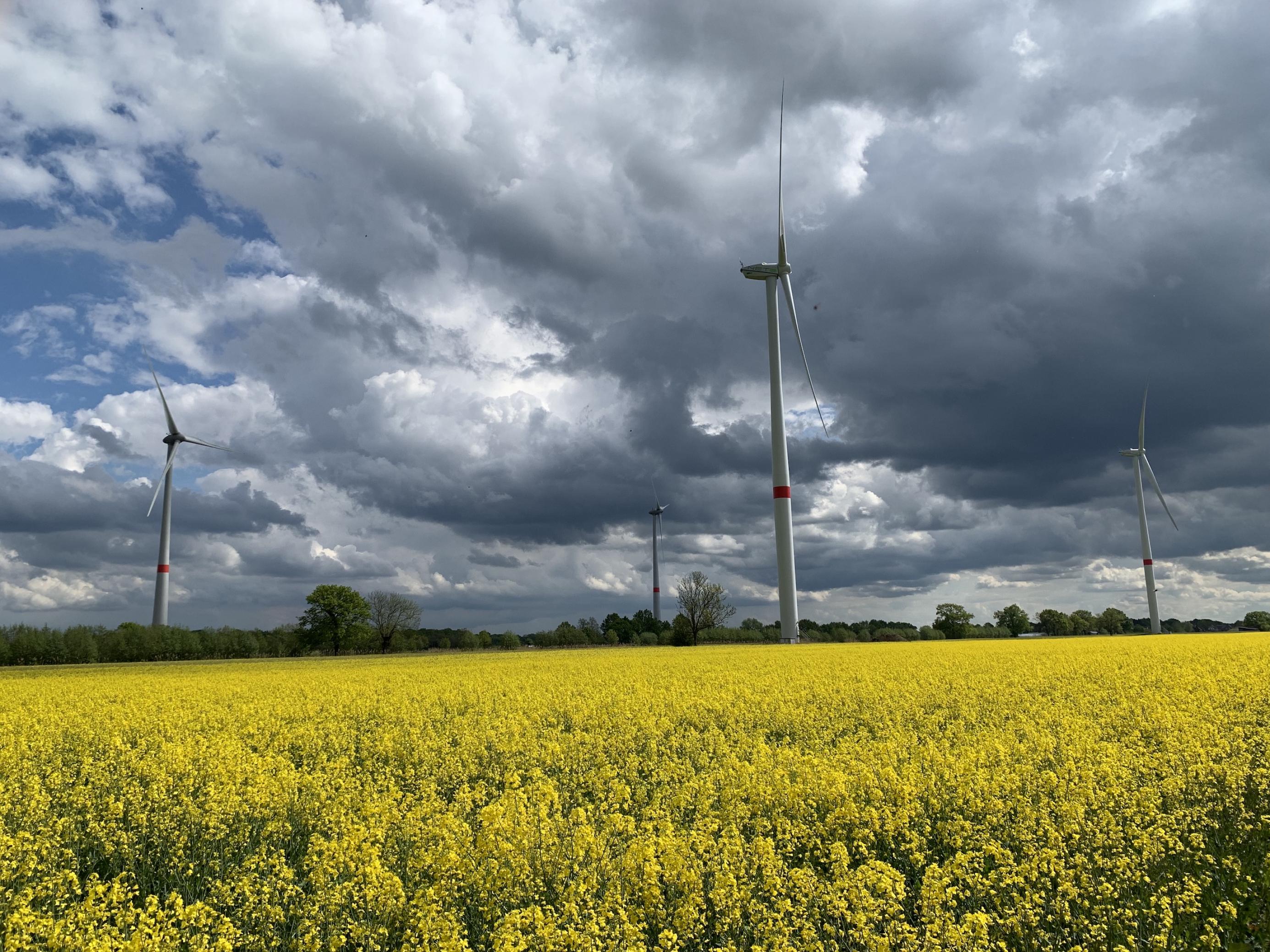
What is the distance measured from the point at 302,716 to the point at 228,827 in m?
11.2

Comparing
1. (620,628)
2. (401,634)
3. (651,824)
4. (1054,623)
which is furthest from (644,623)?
(651,824)

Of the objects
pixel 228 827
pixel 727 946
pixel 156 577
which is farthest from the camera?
pixel 156 577

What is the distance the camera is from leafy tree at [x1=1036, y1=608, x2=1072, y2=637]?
14475 cm

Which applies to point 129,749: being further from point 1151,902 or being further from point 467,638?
point 467,638

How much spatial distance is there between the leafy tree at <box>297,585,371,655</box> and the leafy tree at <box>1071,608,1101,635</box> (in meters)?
120

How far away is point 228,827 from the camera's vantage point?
11.6m

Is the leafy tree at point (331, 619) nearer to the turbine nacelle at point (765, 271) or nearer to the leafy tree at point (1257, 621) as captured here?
the turbine nacelle at point (765, 271)

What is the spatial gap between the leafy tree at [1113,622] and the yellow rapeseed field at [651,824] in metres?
133

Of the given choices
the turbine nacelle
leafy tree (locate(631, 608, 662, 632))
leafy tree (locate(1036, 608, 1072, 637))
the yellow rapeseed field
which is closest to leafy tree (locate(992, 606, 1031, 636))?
leafy tree (locate(1036, 608, 1072, 637))

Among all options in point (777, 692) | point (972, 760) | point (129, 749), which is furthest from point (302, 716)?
point (972, 760)

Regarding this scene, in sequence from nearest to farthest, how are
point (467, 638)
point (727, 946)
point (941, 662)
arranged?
point (727, 946)
point (941, 662)
point (467, 638)

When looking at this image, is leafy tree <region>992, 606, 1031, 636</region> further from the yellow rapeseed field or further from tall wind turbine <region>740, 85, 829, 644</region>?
the yellow rapeseed field

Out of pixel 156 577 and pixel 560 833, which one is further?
pixel 156 577

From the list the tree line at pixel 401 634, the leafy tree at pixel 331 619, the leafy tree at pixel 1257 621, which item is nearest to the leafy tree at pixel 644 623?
the tree line at pixel 401 634
